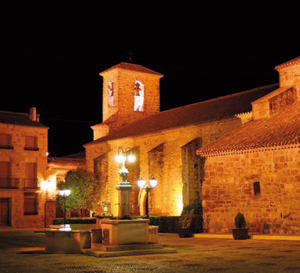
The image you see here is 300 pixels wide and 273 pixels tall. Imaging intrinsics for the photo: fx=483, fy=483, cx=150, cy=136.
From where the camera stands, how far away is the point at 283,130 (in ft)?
64.3

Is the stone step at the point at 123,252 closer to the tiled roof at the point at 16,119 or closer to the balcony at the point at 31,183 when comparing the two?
the balcony at the point at 31,183

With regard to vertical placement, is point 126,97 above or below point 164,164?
above

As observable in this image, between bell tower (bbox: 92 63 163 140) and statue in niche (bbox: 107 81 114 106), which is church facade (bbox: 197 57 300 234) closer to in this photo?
bell tower (bbox: 92 63 163 140)

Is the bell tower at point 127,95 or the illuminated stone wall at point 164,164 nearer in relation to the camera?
the illuminated stone wall at point 164,164

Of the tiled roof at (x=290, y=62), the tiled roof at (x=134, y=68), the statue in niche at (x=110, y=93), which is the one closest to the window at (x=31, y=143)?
the statue in niche at (x=110, y=93)

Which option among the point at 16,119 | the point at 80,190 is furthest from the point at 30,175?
the point at 16,119

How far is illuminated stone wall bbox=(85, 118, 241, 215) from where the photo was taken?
2773 centimetres

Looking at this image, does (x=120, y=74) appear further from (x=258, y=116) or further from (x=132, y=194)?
(x=258, y=116)

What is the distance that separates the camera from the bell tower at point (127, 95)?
40.0 m

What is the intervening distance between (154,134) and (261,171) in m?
12.6

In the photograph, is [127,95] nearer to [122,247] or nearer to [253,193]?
[253,193]

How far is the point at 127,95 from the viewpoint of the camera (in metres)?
40.4

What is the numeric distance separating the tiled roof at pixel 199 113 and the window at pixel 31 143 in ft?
15.0

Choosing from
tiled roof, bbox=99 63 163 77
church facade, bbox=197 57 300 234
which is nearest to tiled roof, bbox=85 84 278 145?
church facade, bbox=197 57 300 234
